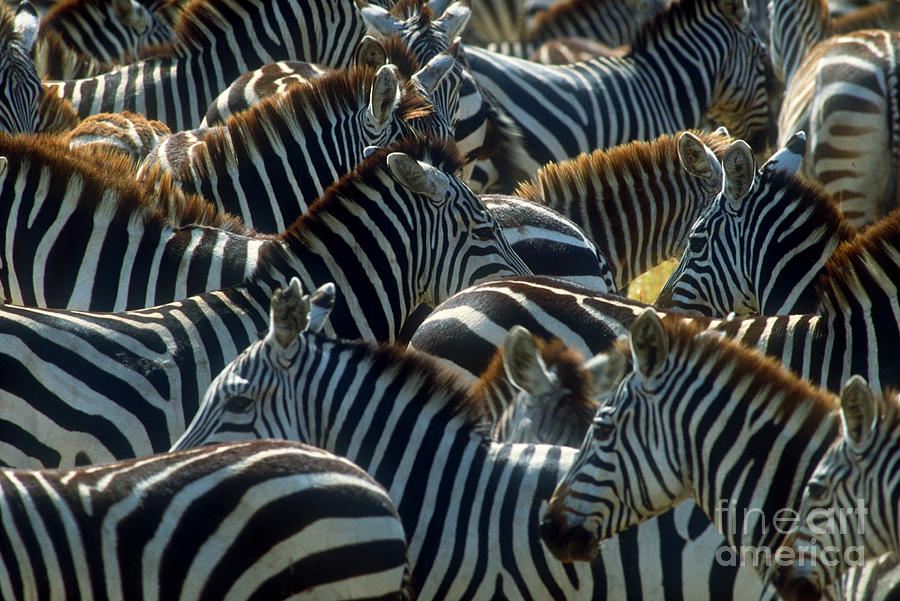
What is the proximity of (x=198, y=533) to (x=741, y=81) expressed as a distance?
327 inches

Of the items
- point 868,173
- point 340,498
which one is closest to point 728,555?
point 340,498

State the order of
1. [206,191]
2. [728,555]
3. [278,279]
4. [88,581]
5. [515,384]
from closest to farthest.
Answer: [88,581] < [728,555] < [515,384] < [278,279] < [206,191]

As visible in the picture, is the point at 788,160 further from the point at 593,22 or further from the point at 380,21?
the point at 593,22

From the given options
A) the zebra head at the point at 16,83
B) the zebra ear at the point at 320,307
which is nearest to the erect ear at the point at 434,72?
the zebra head at the point at 16,83

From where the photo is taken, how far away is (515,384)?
430 centimetres

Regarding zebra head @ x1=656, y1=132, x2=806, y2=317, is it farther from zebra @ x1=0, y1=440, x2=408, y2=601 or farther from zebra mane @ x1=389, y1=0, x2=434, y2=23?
zebra mane @ x1=389, y1=0, x2=434, y2=23

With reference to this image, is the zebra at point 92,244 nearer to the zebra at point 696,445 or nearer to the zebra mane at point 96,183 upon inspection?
the zebra mane at point 96,183

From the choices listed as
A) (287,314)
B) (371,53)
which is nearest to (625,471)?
(287,314)

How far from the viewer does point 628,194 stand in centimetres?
759

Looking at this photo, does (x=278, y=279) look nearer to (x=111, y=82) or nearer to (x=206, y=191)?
(x=206, y=191)

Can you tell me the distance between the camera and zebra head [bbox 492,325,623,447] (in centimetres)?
428

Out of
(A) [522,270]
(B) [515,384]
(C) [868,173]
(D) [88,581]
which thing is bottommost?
(C) [868,173]

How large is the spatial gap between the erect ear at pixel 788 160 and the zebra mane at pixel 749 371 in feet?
7.89

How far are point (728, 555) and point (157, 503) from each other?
6.03 feet
